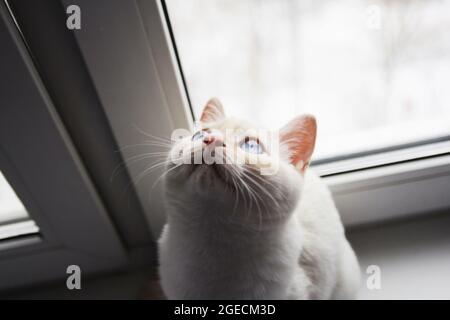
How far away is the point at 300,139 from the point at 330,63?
26cm

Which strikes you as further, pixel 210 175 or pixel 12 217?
pixel 12 217

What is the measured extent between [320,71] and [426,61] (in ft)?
0.70

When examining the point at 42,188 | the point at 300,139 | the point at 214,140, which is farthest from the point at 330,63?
the point at 42,188

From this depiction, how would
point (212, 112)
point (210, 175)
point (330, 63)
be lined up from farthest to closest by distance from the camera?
point (330, 63) → point (212, 112) → point (210, 175)

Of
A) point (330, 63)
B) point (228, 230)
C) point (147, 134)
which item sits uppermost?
point (330, 63)

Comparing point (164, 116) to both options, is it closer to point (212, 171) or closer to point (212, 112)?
point (212, 112)

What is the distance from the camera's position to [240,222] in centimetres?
48

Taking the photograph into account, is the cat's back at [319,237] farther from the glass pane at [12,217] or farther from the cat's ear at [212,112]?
the glass pane at [12,217]

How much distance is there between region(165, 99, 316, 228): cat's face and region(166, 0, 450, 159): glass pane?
0.20 meters

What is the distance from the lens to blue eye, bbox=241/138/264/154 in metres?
0.50

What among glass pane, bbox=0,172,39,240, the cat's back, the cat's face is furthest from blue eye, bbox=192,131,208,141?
glass pane, bbox=0,172,39,240

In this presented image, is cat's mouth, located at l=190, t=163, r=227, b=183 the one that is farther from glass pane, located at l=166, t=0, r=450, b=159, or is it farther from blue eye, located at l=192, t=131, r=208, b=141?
glass pane, located at l=166, t=0, r=450, b=159
